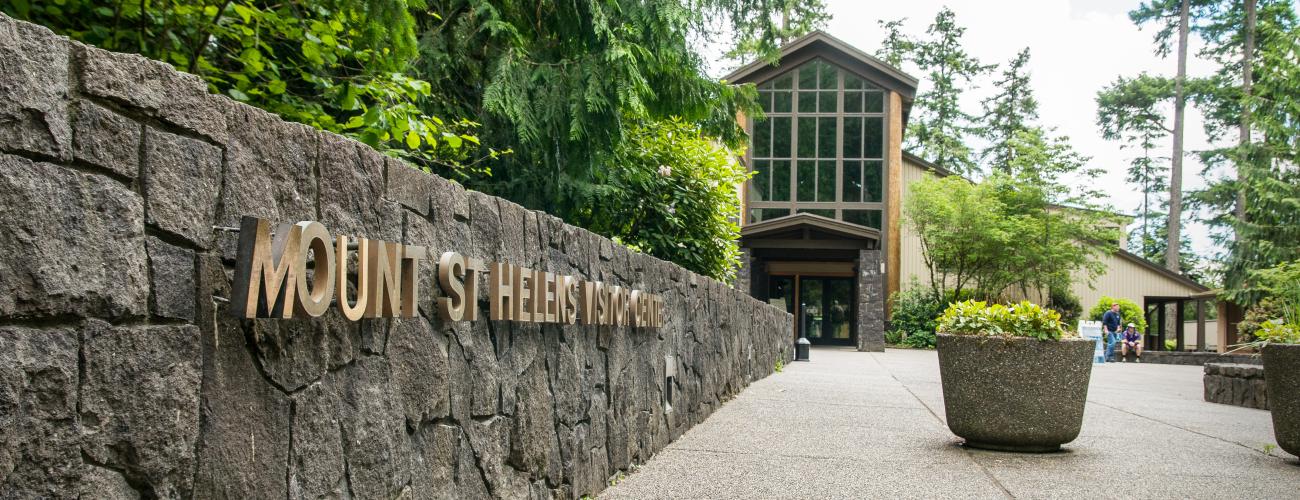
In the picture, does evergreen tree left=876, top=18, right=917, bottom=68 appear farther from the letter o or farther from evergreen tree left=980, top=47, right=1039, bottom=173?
the letter o

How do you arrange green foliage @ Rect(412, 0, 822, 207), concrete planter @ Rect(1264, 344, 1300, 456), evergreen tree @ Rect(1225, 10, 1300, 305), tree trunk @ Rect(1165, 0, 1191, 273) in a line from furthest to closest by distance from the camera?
tree trunk @ Rect(1165, 0, 1191, 273) → evergreen tree @ Rect(1225, 10, 1300, 305) → green foliage @ Rect(412, 0, 822, 207) → concrete planter @ Rect(1264, 344, 1300, 456)

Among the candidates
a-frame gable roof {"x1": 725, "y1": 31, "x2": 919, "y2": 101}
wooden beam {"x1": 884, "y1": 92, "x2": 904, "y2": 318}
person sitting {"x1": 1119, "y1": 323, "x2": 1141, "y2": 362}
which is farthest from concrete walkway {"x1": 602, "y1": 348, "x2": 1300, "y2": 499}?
a-frame gable roof {"x1": 725, "y1": 31, "x2": 919, "y2": 101}

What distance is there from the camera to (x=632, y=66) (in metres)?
6.62

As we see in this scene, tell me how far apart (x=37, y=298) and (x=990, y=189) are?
29075 millimetres

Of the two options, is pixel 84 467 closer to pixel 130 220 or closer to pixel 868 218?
pixel 130 220

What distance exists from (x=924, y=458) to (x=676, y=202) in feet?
16.8

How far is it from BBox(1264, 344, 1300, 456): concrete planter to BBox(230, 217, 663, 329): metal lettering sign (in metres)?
5.14

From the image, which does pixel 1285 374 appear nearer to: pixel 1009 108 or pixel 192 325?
pixel 192 325

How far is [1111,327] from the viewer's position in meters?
23.3

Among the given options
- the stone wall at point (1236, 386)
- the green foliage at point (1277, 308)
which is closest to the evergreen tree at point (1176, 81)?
the green foliage at point (1277, 308)

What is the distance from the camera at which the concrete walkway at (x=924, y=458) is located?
194 inches

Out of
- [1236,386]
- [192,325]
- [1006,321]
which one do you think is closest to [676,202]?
[1006,321]

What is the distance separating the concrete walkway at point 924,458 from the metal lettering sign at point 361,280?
1.56m

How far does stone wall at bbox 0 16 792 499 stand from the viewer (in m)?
1.50
